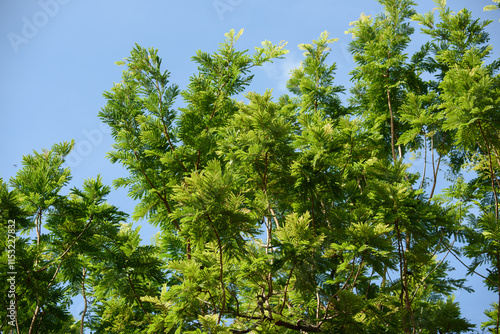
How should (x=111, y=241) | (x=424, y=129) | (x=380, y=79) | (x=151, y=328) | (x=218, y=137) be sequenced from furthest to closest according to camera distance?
(x=380, y=79)
(x=424, y=129)
(x=218, y=137)
(x=111, y=241)
(x=151, y=328)

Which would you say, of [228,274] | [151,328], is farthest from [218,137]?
[151,328]

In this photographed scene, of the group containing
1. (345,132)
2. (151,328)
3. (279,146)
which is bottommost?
(151,328)

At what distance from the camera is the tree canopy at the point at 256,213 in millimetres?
4293

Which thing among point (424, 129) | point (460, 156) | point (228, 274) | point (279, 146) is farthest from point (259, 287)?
point (460, 156)

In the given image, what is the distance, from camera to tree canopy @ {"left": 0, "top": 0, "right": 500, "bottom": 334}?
4.29 meters

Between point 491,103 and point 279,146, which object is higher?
point 491,103

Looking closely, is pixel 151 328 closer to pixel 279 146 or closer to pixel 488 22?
pixel 279 146

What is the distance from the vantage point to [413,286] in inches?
262

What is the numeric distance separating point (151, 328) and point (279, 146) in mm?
2665

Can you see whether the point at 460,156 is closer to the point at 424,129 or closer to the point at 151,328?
the point at 424,129

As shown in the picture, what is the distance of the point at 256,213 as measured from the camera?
5141mm

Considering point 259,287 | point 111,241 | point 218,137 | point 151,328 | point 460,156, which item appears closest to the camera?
point 151,328

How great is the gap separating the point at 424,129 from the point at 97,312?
6492 millimetres

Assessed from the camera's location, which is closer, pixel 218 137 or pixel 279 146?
pixel 279 146
